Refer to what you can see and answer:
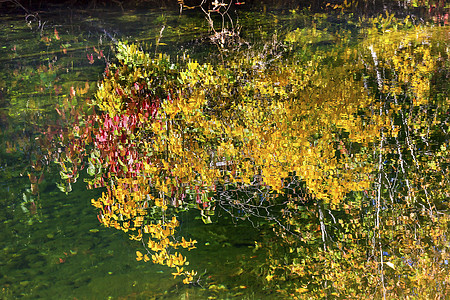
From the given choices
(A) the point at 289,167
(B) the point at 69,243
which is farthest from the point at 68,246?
(A) the point at 289,167

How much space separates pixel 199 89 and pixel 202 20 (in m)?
5.51

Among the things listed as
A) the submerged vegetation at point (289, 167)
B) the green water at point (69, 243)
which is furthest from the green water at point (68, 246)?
the submerged vegetation at point (289, 167)

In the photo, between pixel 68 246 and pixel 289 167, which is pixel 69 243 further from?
pixel 289 167

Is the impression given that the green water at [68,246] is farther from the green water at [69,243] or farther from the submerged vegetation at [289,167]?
the submerged vegetation at [289,167]

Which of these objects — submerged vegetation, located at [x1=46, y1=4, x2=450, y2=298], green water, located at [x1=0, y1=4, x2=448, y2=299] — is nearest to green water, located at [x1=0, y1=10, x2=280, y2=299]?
green water, located at [x1=0, y1=4, x2=448, y2=299]

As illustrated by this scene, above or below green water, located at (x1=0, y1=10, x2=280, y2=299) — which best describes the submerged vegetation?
above

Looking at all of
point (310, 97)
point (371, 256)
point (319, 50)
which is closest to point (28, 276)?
point (371, 256)

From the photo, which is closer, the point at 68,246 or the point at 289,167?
the point at 68,246

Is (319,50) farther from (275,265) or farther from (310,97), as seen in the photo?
(275,265)

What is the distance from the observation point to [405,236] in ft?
10.2

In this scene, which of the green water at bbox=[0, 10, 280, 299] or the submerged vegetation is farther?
the submerged vegetation

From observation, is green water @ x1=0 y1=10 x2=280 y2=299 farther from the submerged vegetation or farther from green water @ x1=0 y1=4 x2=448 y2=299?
the submerged vegetation

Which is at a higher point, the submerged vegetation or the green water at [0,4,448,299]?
the submerged vegetation

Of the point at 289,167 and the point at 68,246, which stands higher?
the point at 289,167
